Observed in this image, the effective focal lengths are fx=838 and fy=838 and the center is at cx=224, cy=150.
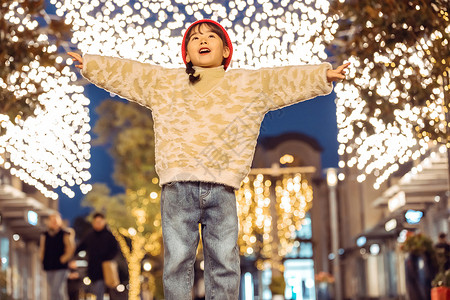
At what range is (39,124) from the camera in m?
11.7

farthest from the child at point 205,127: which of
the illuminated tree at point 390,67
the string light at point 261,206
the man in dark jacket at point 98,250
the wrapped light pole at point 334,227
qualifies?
the wrapped light pole at point 334,227

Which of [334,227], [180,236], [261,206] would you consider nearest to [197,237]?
[180,236]

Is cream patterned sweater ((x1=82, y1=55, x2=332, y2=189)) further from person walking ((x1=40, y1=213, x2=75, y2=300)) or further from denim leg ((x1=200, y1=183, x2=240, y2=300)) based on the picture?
person walking ((x1=40, y1=213, x2=75, y2=300))

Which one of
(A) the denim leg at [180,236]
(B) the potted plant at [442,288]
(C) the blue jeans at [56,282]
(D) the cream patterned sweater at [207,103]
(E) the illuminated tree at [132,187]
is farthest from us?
(E) the illuminated tree at [132,187]

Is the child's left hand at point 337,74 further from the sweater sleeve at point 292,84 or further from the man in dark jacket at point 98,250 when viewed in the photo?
the man in dark jacket at point 98,250

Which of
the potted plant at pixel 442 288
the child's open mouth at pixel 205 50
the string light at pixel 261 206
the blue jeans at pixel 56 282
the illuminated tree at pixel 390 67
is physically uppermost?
the string light at pixel 261 206

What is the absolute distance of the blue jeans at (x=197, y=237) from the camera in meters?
3.96

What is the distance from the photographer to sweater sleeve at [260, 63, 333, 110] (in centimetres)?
422

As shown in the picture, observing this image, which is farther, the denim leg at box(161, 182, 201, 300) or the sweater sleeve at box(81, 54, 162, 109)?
the sweater sleeve at box(81, 54, 162, 109)

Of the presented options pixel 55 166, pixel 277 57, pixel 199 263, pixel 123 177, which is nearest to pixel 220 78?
pixel 277 57

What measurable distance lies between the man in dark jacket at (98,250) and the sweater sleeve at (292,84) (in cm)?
634

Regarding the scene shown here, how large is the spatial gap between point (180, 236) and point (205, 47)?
0.98 meters

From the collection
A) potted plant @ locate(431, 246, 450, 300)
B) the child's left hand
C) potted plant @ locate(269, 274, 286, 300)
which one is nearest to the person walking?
potted plant @ locate(431, 246, 450, 300)

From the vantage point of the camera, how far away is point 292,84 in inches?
168
